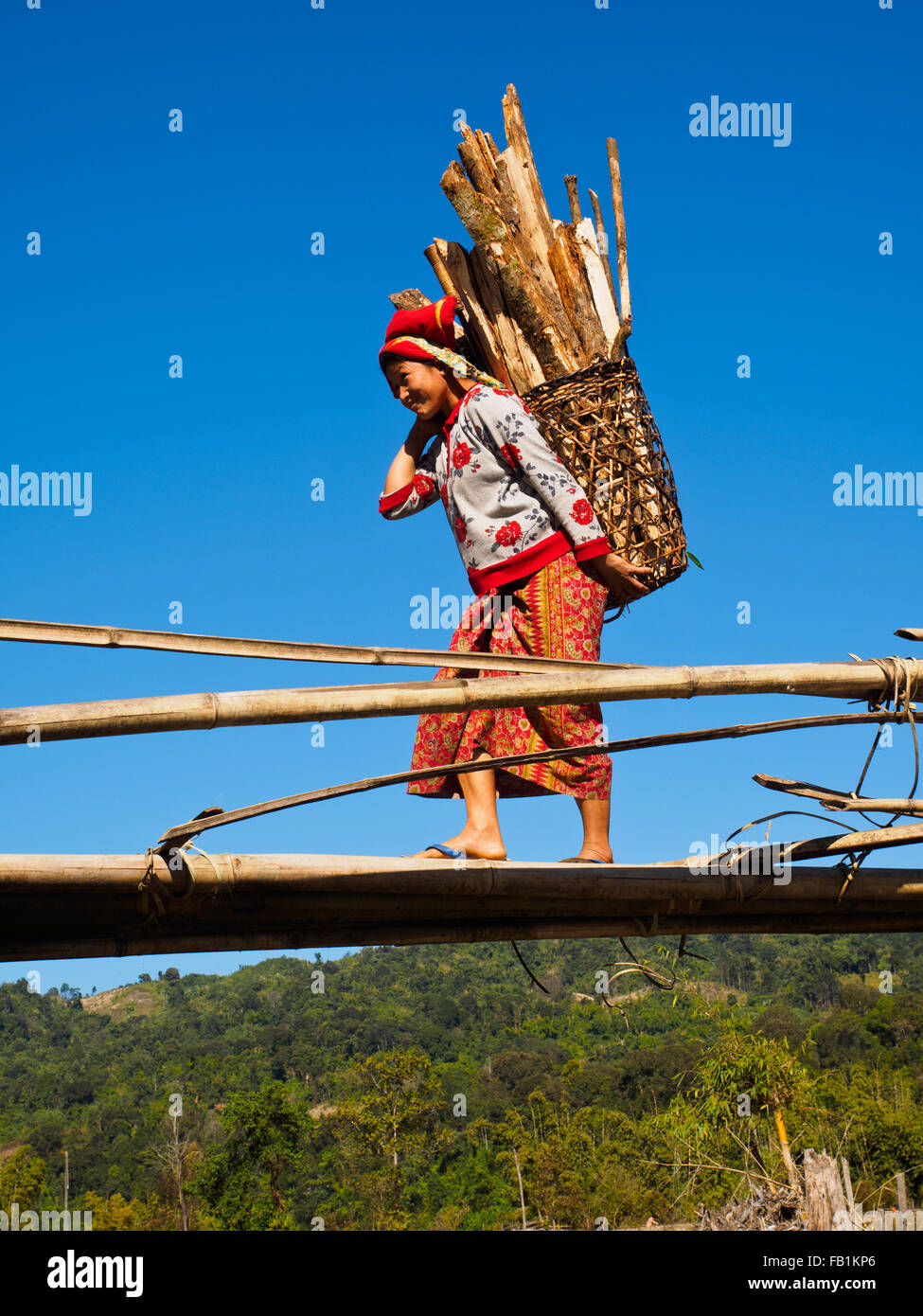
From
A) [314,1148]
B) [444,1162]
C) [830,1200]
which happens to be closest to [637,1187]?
[444,1162]

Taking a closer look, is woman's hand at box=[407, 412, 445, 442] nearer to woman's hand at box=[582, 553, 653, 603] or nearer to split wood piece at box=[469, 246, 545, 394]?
split wood piece at box=[469, 246, 545, 394]

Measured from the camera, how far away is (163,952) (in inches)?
128

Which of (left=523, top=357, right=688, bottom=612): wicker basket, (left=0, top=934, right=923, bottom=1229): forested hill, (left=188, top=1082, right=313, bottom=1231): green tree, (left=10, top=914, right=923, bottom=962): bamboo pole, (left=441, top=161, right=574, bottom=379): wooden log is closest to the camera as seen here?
(left=10, top=914, right=923, bottom=962): bamboo pole

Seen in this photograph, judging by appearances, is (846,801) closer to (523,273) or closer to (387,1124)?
(523,273)

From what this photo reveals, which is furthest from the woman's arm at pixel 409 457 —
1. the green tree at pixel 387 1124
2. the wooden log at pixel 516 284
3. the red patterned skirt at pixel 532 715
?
the green tree at pixel 387 1124

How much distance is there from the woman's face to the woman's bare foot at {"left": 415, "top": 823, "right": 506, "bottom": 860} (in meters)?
1.48

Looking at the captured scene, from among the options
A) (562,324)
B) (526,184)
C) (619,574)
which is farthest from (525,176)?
(619,574)

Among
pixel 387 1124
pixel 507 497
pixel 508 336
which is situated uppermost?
pixel 508 336

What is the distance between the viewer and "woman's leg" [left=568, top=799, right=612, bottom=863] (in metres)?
3.73

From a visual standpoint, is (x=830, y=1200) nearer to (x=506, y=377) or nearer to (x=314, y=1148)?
(x=506, y=377)

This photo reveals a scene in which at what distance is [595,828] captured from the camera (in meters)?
3.77

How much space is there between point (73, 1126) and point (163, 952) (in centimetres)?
6863

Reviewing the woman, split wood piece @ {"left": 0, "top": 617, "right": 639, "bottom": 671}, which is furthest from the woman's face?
split wood piece @ {"left": 0, "top": 617, "right": 639, "bottom": 671}

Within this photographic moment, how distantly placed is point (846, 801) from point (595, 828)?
2.53ft
